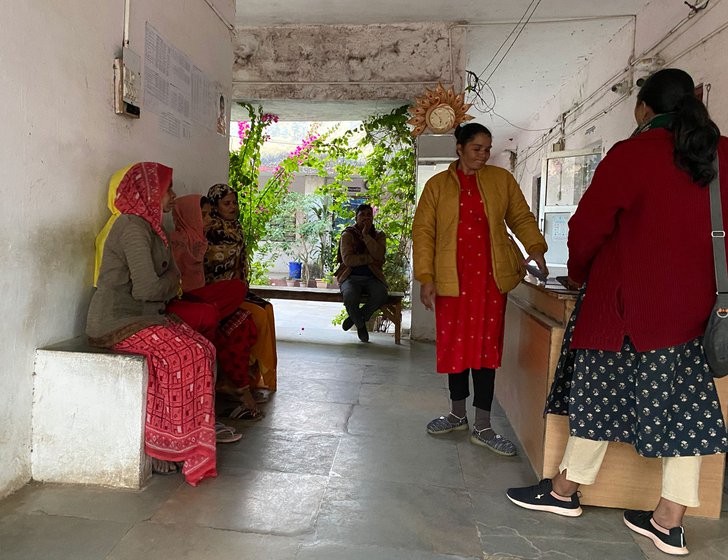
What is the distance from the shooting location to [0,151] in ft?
6.22

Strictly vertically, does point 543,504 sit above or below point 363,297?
below

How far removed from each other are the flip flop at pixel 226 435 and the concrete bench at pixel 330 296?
8.91 feet

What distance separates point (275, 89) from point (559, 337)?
13.4 feet

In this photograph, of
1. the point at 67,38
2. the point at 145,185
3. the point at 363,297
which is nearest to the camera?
the point at 67,38

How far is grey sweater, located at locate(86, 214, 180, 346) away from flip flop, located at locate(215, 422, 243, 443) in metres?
0.68

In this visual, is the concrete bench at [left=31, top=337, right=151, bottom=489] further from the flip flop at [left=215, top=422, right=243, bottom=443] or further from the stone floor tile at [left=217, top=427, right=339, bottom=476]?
the flip flop at [left=215, top=422, right=243, bottom=443]

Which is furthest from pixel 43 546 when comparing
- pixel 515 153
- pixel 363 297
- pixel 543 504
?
pixel 515 153

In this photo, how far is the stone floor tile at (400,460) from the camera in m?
2.33

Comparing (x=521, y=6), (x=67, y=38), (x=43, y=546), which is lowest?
(x=43, y=546)

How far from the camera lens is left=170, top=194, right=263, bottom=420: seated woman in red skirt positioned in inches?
119

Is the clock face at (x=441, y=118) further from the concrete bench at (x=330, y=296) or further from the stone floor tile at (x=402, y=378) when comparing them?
the stone floor tile at (x=402, y=378)

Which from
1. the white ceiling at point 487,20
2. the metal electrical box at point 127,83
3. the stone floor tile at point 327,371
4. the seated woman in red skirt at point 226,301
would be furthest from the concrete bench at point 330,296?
the metal electrical box at point 127,83

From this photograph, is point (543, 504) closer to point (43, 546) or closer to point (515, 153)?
point (43, 546)

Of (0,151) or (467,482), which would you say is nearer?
(0,151)
